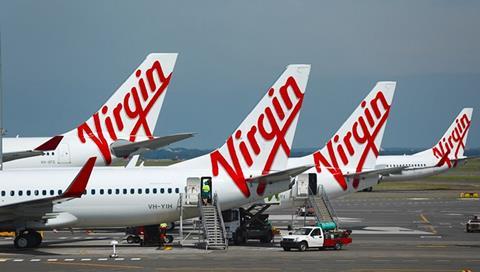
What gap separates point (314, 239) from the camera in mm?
50875

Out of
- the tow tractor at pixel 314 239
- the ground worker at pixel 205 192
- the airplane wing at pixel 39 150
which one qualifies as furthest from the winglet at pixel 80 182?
the tow tractor at pixel 314 239

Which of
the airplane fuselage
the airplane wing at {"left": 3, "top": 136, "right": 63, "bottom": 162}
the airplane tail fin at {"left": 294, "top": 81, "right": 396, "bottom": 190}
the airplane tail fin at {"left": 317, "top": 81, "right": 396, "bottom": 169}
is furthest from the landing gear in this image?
the airplane tail fin at {"left": 317, "top": 81, "right": 396, "bottom": 169}

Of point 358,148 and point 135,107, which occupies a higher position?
point 135,107

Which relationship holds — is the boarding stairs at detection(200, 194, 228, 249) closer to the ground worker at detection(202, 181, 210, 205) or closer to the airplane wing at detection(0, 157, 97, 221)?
the ground worker at detection(202, 181, 210, 205)

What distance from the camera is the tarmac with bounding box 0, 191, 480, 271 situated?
42000 mm

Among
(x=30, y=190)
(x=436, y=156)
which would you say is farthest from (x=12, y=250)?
(x=436, y=156)

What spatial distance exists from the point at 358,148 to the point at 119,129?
16.4 m

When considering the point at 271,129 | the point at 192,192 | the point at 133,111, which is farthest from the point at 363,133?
the point at 192,192

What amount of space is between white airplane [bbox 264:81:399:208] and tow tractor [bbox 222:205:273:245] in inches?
267

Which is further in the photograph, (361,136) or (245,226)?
(361,136)

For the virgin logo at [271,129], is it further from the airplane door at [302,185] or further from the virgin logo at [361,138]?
the virgin logo at [361,138]

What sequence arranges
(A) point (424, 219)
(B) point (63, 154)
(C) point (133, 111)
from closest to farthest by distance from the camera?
1. (B) point (63, 154)
2. (C) point (133, 111)
3. (A) point (424, 219)

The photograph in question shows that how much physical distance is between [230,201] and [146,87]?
1665 cm

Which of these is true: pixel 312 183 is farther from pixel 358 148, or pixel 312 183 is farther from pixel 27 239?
pixel 27 239
